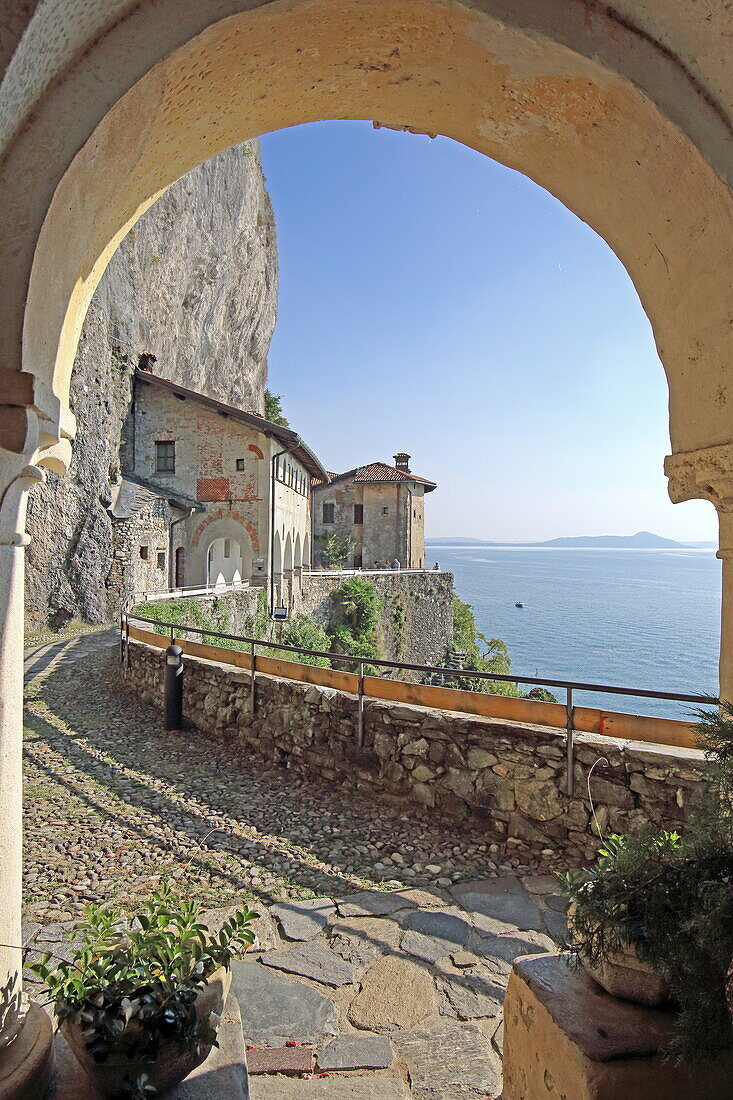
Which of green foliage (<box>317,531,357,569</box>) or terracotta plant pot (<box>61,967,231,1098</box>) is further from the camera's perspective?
green foliage (<box>317,531,357,569</box>)

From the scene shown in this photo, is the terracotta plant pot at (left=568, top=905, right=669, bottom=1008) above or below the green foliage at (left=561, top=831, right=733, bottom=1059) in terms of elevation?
below

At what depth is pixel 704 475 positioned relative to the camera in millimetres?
2162

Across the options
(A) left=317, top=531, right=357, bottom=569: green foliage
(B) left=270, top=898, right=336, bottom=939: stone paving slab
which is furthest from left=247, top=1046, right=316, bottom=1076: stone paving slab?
(A) left=317, top=531, right=357, bottom=569: green foliage

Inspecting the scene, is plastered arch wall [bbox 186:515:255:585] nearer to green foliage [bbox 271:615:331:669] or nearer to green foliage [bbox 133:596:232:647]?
green foliage [bbox 271:615:331:669]

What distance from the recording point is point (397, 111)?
2510 millimetres

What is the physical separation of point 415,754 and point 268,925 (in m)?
1.87

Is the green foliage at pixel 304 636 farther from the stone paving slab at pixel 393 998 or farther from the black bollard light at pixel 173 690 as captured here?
the stone paving slab at pixel 393 998

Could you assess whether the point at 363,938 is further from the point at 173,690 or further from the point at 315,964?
the point at 173,690

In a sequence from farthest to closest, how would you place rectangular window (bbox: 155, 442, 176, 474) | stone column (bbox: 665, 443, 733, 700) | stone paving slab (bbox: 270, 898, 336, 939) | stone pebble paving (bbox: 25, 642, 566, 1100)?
rectangular window (bbox: 155, 442, 176, 474), stone paving slab (bbox: 270, 898, 336, 939), stone pebble paving (bbox: 25, 642, 566, 1100), stone column (bbox: 665, 443, 733, 700)

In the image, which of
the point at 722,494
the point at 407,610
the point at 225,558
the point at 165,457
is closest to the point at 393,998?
the point at 722,494

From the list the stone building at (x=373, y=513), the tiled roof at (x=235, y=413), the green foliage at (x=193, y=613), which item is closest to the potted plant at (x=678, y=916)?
the green foliage at (x=193, y=613)

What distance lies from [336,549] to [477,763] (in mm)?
33077

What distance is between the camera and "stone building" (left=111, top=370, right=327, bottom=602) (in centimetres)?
2106

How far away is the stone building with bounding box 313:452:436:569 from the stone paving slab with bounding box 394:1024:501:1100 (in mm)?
34563
